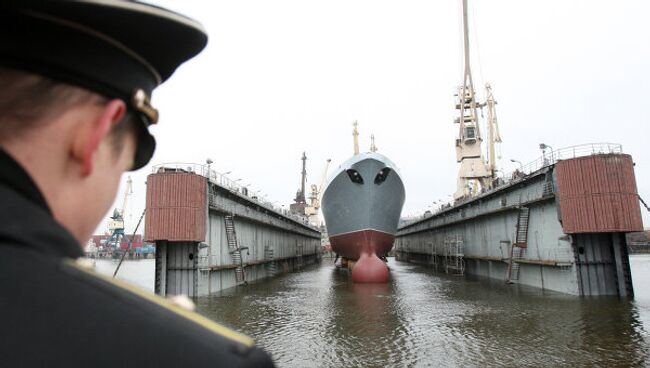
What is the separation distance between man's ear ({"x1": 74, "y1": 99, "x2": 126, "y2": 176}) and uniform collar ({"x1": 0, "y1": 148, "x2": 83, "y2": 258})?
0.14m

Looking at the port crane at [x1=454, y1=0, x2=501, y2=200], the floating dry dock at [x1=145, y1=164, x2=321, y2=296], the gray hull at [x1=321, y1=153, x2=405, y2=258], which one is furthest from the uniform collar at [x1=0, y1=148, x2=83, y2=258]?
the port crane at [x1=454, y1=0, x2=501, y2=200]

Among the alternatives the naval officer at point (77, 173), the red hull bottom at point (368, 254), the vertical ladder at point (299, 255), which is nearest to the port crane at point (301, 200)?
the vertical ladder at point (299, 255)

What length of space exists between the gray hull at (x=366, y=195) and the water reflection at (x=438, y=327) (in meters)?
6.83

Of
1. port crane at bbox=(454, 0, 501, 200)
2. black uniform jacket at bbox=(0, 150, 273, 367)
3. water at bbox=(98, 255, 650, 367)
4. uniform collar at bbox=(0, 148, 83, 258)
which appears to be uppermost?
port crane at bbox=(454, 0, 501, 200)

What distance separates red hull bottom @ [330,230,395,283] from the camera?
27.3 metres

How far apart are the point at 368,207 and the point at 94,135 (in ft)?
87.8

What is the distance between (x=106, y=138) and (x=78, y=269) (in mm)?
422

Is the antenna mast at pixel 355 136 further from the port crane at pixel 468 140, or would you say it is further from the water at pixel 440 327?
the water at pixel 440 327

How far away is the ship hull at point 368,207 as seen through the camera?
27625mm

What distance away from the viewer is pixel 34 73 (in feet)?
3.45

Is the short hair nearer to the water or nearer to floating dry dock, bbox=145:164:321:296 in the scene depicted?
the water

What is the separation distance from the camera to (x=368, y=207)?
90.5ft

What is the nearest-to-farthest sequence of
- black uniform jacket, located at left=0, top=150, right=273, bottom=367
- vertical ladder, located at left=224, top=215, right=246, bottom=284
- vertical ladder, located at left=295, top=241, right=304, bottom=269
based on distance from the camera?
black uniform jacket, located at left=0, top=150, right=273, bottom=367 → vertical ladder, located at left=224, top=215, right=246, bottom=284 → vertical ladder, located at left=295, top=241, right=304, bottom=269

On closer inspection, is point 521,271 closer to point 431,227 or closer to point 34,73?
point 431,227
